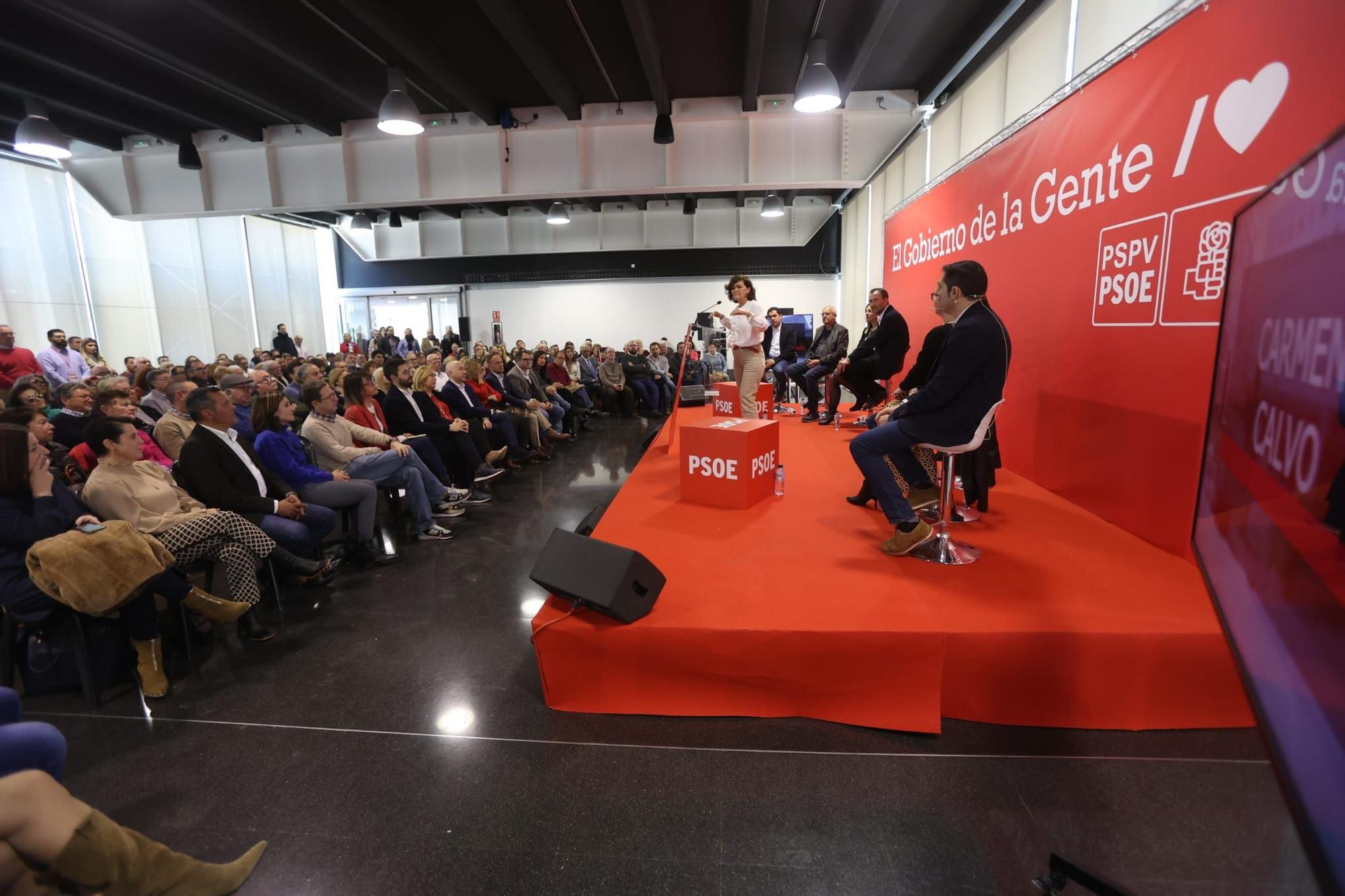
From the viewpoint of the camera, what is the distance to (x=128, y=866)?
51.1 inches

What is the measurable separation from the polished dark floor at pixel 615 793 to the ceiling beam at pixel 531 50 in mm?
5266

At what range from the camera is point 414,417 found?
5039 mm

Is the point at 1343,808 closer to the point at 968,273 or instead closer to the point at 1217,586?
the point at 1217,586

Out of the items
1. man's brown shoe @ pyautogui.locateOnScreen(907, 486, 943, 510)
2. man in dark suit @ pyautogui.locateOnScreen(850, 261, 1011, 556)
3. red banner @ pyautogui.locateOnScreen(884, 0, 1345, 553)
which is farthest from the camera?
man's brown shoe @ pyautogui.locateOnScreen(907, 486, 943, 510)

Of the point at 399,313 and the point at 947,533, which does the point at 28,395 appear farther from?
the point at 399,313

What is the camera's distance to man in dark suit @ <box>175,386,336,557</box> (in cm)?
300

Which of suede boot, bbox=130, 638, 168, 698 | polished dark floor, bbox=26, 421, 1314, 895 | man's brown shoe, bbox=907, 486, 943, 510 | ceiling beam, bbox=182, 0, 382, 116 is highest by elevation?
ceiling beam, bbox=182, 0, 382, 116

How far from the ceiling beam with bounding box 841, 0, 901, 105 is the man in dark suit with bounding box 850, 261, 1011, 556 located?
363cm

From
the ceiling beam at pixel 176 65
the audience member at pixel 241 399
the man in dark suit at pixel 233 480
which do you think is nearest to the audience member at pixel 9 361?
the ceiling beam at pixel 176 65

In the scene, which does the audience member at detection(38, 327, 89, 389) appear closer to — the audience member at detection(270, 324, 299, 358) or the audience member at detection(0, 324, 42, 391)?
the audience member at detection(0, 324, 42, 391)

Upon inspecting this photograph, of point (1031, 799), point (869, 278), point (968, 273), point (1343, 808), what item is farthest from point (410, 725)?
point (869, 278)

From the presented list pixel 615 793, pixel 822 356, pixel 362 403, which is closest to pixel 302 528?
pixel 362 403

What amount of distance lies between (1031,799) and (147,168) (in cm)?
1283

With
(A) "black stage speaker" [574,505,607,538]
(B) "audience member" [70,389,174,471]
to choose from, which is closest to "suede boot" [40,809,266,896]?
(A) "black stage speaker" [574,505,607,538]
